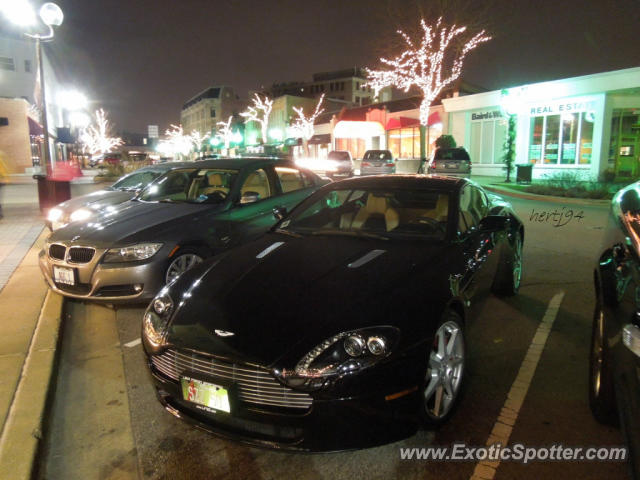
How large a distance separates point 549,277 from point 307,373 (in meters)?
4.94

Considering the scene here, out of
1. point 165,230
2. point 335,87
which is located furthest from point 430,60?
point 335,87

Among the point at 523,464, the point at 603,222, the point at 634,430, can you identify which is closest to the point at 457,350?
the point at 523,464

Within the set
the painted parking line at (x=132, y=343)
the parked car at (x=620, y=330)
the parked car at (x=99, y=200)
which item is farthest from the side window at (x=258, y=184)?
the parked car at (x=620, y=330)

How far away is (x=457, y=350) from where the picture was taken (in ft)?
10.5

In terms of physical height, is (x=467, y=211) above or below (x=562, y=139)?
below

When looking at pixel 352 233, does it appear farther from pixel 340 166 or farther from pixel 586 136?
pixel 340 166

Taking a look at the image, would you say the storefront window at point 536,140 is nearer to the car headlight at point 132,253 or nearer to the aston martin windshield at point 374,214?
the aston martin windshield at point 374,214

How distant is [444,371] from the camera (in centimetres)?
298

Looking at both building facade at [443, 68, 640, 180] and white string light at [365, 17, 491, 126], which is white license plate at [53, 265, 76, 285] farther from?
white string light at [365, 17, 491, 126]

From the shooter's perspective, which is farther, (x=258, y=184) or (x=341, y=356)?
(x=258, y=184)

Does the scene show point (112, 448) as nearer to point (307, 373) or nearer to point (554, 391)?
point (307, 373)

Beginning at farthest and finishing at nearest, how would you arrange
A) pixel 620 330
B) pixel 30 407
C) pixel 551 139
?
pixel 551 139
pixel 30 407
pixel 620 330

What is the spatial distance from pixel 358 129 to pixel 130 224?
32987 mm

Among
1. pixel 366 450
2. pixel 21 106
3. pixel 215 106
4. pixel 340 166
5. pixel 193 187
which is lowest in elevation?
Answer: pixel 366 450
